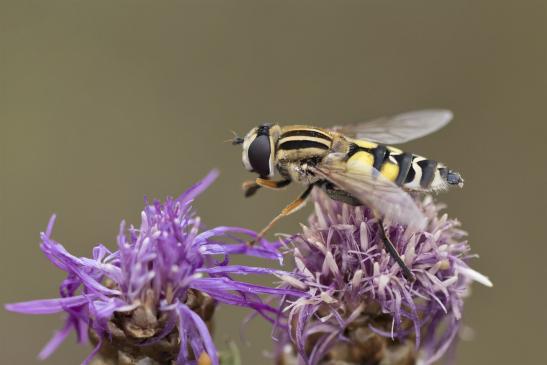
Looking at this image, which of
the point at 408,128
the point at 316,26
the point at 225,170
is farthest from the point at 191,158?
the point at 408,128

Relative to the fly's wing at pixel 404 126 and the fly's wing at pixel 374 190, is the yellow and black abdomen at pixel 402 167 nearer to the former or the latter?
the fly's wing at pixel 374 190

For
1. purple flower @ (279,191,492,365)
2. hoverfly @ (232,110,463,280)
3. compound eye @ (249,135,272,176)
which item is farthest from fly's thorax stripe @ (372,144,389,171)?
compound eye @ (249,135,272,176)

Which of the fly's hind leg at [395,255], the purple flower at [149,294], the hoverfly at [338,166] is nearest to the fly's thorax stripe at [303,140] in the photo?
the hoverfly at [338,166]

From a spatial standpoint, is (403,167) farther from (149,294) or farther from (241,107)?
(241,107)

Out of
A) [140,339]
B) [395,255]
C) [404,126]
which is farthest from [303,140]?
[140,339]

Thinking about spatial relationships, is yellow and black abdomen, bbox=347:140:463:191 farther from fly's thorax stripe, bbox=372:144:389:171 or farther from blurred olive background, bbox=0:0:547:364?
blurred olive background, bbox=0:0:547:364

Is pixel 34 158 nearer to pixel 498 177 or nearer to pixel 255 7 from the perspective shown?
pixel 255 7
